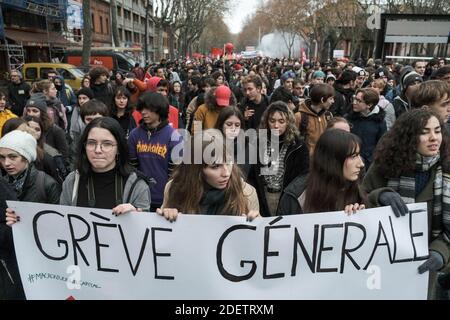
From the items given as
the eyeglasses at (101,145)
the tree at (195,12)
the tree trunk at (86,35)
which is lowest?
the eyeglasses at (101,145)

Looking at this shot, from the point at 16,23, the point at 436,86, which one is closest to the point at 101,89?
the point at 436,86

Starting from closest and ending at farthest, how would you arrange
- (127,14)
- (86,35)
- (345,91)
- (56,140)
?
(56,140), (345,91), (86,35), (127,14)

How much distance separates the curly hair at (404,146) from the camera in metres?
2.38

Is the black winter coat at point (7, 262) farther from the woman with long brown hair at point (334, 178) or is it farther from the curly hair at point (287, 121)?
the curly hair at point (287, 121)

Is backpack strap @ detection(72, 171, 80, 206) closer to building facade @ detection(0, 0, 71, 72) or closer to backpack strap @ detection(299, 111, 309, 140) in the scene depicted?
backpack strap @ detection(299, 111, 309, 140)

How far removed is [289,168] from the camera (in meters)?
3.35

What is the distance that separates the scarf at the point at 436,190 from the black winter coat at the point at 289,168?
0.97 meters

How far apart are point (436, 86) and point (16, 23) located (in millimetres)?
26002

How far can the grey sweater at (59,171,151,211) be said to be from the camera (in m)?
2.40

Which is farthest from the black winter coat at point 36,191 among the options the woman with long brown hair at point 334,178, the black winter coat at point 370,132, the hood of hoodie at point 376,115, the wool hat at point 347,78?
the wool hat at point 347,78

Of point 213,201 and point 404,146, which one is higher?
point 404,146

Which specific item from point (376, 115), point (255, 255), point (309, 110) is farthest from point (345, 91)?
point (255, 255)

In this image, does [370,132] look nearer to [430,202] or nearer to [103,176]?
[430,202]

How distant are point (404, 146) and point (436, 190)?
1.03 ft
